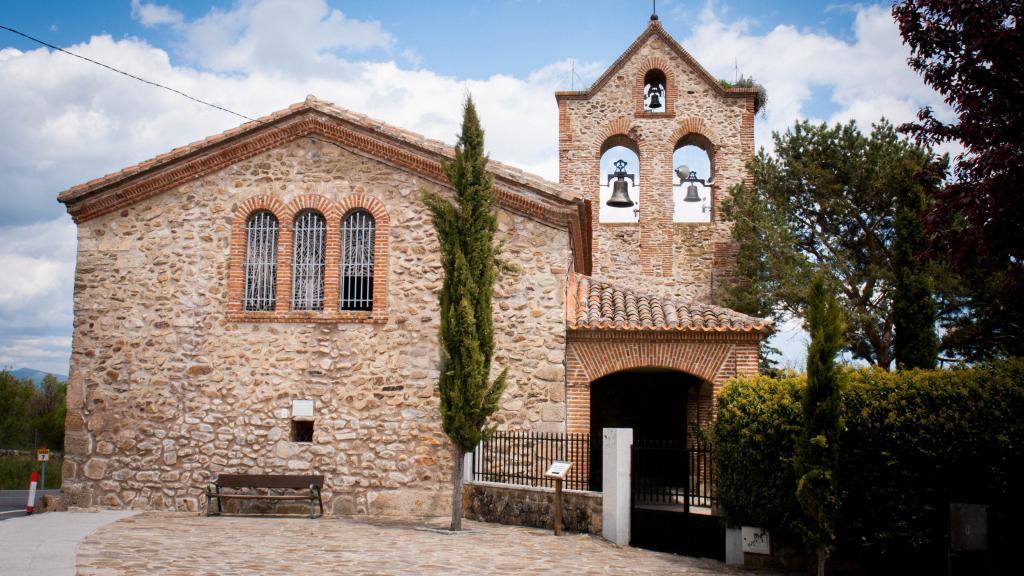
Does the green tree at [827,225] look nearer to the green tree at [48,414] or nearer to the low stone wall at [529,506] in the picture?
the low stone wall at [529,506]

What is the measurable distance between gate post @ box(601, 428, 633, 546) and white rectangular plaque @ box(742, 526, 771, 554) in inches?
73.9

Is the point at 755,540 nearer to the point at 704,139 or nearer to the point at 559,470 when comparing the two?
the point at 559,470

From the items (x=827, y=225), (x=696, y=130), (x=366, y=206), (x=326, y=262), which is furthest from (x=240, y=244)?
(x=827, y=225)

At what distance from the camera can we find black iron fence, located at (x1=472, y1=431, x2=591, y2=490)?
13250mm

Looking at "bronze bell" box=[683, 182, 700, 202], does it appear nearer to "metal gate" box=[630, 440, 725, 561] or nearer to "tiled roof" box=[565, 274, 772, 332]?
"tiled roof" box=[565, 274, 772, 332]

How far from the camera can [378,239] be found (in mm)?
14484

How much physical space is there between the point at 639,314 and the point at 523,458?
3393mm

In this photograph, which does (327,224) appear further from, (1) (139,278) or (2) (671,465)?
(2) (671,465)

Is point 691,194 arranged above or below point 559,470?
above

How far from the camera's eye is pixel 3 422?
49.5 metres

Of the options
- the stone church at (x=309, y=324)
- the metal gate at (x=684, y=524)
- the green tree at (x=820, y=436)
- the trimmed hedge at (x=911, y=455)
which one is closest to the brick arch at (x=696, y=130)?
the stone church at (x=309, y=324)

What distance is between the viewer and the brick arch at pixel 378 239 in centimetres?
1427

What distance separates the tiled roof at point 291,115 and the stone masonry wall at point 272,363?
0.60 m

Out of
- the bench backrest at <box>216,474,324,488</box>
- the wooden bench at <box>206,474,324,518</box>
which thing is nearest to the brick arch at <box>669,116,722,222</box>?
the wooden bench at <box>206,474,324,518</box>
